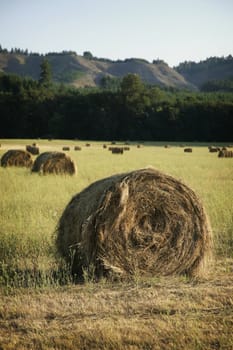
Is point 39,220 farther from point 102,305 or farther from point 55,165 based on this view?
point 55,165

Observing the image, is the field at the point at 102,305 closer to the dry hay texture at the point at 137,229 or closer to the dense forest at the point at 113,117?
the dry hay texture at the point at 137,229

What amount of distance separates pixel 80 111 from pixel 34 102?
7.04m

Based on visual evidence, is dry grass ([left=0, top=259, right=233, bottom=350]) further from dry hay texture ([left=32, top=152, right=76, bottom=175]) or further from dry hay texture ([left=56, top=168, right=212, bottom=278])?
dry hay texture ([left=32, top=152, right=76, bottom=175])

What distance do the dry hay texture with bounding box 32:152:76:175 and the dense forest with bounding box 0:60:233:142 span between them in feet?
163

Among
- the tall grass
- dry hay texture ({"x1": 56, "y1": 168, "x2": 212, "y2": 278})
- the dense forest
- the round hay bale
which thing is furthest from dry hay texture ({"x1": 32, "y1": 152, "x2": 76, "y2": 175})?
the dense forest

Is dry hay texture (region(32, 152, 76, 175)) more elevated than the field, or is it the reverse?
dry hay texture (region(32, 152, 76, 175))

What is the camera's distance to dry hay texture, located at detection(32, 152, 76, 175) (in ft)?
57.2

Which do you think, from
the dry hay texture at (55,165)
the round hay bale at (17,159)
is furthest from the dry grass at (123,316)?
the round hay bale at (17,159)

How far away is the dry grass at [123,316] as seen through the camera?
4098mm

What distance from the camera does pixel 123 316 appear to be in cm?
467

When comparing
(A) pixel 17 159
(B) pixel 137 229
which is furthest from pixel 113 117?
(B) pixel 137 229

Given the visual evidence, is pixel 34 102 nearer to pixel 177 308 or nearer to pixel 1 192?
pixel 1 192

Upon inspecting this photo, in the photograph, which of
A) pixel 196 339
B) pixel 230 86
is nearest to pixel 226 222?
pixel 196 339

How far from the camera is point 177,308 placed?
4844 millimetres
